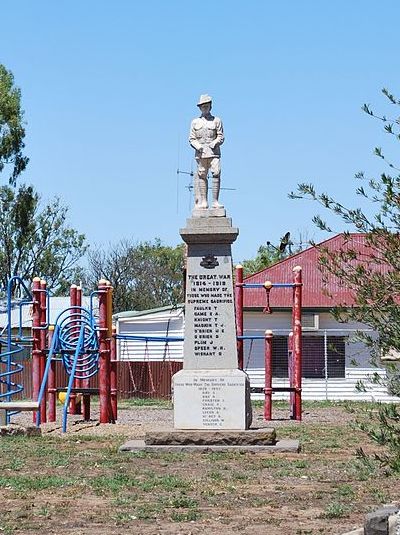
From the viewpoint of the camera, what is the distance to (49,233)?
205ft

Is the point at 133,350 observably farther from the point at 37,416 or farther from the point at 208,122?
the point at 208,122

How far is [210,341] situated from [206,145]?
277cm

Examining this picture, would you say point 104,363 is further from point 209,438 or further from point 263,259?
point 263,259

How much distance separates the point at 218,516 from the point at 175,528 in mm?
611

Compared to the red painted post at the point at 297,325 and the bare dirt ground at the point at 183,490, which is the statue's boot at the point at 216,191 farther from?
the red painted post at the point at 297,325

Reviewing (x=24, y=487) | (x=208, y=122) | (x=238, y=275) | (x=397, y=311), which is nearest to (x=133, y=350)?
(x=238, y=275)

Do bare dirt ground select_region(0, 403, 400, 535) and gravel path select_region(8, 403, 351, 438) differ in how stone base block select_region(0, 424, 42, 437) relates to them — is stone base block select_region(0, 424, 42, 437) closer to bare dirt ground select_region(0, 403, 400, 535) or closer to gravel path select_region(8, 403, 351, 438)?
bare dirt ground select_region(0, 403, 400, 535)

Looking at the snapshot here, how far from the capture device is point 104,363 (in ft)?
66.0

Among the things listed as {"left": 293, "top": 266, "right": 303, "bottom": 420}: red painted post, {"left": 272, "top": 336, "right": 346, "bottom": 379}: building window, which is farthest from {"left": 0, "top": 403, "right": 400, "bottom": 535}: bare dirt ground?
{"left": 272, "top": 336, "right": 346, "bottom": 379}: building window

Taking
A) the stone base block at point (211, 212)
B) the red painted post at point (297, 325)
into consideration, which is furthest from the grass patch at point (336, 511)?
the red painted post at point (297, 325)

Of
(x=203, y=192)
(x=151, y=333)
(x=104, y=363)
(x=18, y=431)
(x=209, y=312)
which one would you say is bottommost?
(x=18, y=431)

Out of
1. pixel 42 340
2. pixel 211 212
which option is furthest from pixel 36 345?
pixel 211 212

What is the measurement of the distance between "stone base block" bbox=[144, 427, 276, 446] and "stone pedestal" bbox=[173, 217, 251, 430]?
0.35 meters

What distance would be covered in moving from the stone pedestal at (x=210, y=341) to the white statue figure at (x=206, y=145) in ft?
2.55
